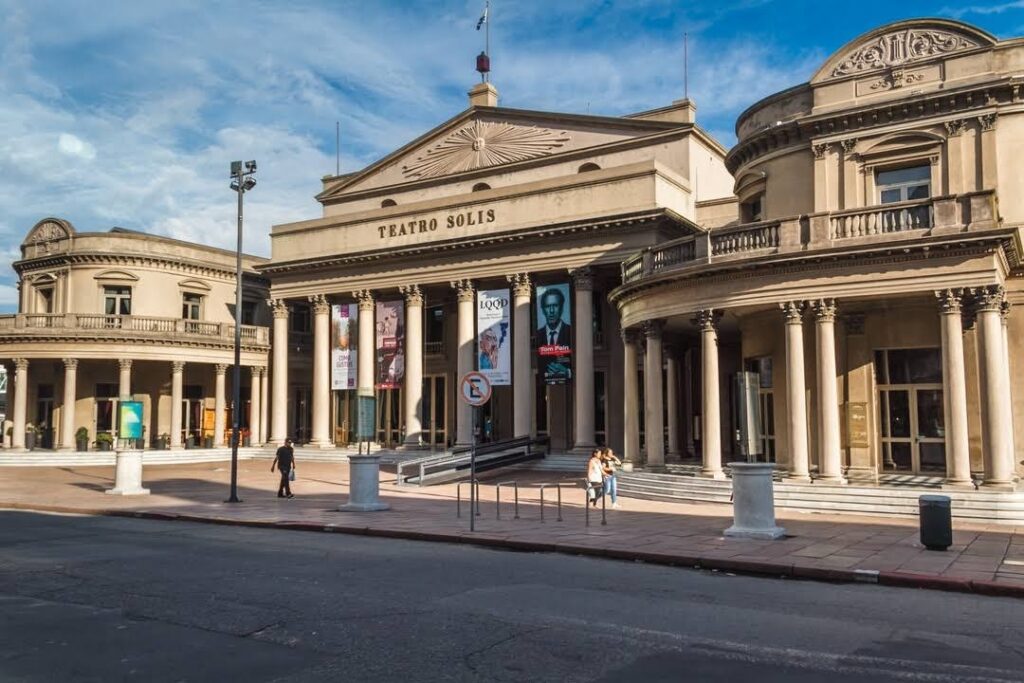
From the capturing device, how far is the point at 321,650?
765 centimetres

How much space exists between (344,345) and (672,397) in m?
17.8

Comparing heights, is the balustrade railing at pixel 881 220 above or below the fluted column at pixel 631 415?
above

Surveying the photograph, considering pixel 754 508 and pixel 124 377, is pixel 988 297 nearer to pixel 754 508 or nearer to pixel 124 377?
pixel 754 508

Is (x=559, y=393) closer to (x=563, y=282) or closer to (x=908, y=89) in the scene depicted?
(x=563, y=282)

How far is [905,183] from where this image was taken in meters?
23.8

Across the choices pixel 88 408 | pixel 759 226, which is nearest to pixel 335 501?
pixel 759 226

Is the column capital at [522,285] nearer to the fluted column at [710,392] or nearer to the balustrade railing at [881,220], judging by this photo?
the fluted column at [710,392]

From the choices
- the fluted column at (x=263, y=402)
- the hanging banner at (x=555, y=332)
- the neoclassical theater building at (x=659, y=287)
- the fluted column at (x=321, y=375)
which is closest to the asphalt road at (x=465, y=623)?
the neoclassical theater building at (x=659, y=287)

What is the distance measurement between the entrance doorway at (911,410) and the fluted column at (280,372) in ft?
97.9

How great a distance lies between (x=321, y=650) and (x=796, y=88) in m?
22.3

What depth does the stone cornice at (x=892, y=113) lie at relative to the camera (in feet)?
73.2

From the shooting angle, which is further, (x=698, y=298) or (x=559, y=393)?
(x=559, y=393)

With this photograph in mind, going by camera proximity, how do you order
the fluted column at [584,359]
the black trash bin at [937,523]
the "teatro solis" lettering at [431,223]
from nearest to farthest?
1. the black trash bin at [937,523]
2. the fluted column at [584,359]
3. the "teatro solis" lettering at [431,223]

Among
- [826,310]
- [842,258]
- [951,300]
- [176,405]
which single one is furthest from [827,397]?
[176,405]
